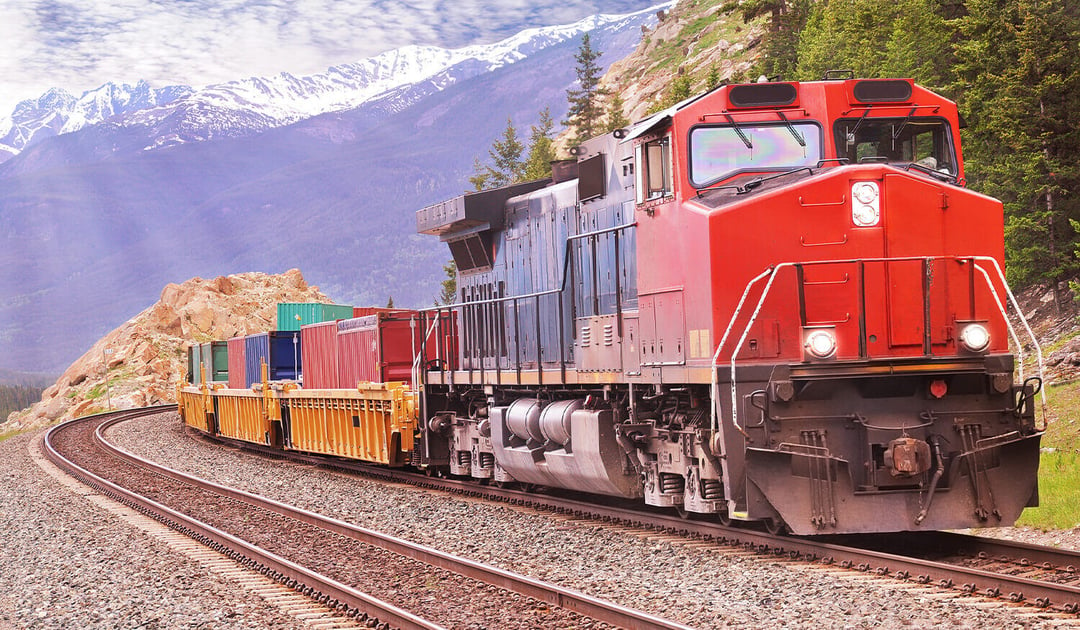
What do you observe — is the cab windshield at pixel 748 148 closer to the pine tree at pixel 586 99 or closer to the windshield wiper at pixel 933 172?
the windshield wiper at pixel 933 172

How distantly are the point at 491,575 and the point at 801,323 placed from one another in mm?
3143

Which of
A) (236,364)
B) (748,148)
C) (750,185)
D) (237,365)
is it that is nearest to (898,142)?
(748,148)

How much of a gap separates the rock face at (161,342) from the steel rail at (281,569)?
142 feet

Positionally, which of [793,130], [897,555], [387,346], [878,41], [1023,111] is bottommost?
[897,555]

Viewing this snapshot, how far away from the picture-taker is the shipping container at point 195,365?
1476 inches

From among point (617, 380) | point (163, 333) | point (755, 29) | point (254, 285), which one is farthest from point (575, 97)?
point (617, 380)

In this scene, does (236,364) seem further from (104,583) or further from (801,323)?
(801,323)

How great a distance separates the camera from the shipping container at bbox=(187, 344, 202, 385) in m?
37.5

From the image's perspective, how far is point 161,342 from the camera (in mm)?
63438

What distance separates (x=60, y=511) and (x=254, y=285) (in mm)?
59028

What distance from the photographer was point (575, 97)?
82.4 m

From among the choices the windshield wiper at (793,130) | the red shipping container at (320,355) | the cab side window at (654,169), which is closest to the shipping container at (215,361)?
the red shipping container at (320,355)

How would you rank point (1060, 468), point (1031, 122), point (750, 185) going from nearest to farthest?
1. point (750, 185)
2. point (1060, 468)
3. point (1031, 122)

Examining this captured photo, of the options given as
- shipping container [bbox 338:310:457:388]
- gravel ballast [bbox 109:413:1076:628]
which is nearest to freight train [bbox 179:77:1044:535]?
gravel ballast [bbox 109:413:1076:628]
